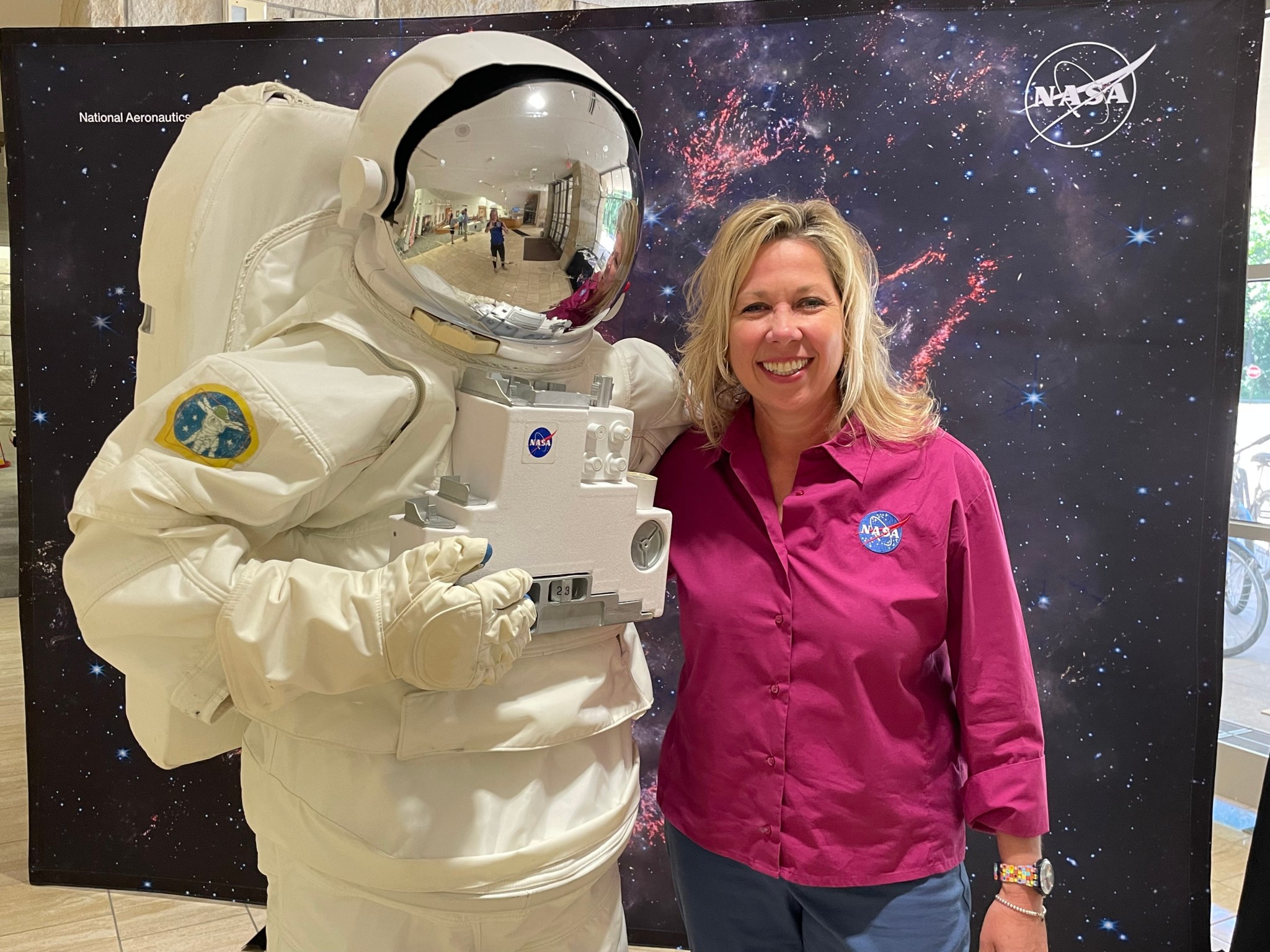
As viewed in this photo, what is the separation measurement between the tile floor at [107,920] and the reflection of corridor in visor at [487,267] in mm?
1864

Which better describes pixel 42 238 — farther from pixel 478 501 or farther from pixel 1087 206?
pixel 1087 206

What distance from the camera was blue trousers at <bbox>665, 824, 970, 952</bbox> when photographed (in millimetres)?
1297

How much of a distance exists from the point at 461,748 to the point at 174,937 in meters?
1.70

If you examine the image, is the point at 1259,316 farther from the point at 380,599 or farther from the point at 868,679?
the point at 380,599

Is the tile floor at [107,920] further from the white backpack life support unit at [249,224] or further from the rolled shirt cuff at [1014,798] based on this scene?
the white backpack life support unit at [249,224]

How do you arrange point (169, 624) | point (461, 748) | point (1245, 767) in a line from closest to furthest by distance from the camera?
point (169, 624), point (461, 748), point (1245, 767)

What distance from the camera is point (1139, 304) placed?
75.4 inches

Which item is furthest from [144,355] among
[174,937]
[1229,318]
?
[1229,318]

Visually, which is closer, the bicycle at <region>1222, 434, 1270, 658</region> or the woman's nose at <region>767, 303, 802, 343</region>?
the woman's nose at <region>767, 303, 802, 343</region>

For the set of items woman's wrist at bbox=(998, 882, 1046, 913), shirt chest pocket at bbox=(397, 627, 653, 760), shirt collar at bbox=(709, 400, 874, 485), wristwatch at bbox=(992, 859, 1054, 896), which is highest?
shirt collar at bbox=(709, 400, 874, 485)

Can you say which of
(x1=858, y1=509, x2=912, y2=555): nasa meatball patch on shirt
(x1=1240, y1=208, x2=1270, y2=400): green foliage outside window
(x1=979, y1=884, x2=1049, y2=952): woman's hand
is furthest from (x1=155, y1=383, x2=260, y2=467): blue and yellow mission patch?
(x1=1240, y1=208, x2=1270, y2=400): green foliage outside window

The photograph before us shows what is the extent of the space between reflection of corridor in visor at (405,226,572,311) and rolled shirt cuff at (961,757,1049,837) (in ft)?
3.06

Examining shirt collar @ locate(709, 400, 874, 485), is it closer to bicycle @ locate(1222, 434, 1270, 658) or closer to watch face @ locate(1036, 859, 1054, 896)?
watch face @ locate(1036, 859, 1054, 896)

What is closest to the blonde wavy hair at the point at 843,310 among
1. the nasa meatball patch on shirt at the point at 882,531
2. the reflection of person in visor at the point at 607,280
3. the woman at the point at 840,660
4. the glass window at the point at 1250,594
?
the woman at the point at 840,660
